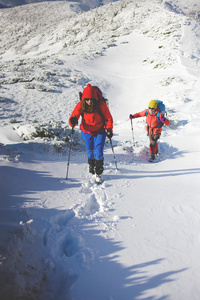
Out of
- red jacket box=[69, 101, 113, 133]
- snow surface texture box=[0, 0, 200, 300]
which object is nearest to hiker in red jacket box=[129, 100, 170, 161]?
snow surface texture box=[0, 0, 200, 300]

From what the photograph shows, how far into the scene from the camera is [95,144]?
3.88m

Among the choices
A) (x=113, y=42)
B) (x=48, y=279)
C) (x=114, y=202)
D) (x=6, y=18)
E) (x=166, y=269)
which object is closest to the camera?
(x=48, y=279)

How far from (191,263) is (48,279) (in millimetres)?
1685

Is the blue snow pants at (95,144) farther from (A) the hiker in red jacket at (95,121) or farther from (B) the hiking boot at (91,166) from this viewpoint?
(B) the hiking boot at (91,166)

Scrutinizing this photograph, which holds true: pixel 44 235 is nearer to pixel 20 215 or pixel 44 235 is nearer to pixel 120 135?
pixel 20 215

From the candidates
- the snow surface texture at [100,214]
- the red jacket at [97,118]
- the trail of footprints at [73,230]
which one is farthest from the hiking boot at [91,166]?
the trail of footprints at [73,230]

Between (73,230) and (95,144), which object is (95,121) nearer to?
(95,144)

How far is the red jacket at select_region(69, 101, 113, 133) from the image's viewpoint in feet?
12.1

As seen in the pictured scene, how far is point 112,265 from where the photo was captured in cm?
192

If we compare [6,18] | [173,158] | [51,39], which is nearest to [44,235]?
[173,158]

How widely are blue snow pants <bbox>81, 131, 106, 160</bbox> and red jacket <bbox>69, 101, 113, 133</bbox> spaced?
0.16 metres

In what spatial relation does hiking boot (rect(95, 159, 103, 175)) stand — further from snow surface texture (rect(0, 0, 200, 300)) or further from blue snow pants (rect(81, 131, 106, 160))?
snow surface texture (rect(0, 0, 200, 300))

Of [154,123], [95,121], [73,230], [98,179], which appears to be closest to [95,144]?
[95,121]

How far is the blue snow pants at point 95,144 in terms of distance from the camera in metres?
3.78
